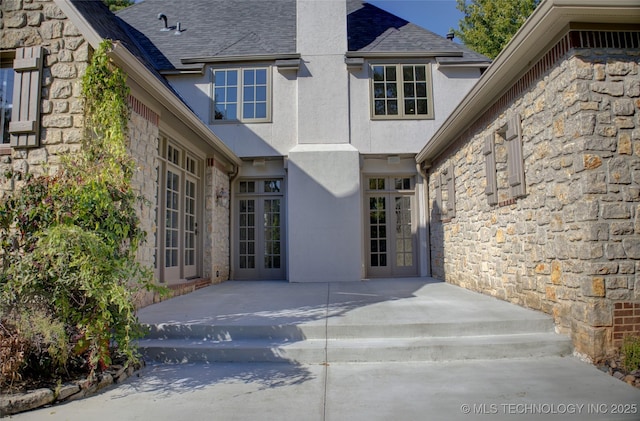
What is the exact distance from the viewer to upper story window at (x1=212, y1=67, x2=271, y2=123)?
10.1 metres

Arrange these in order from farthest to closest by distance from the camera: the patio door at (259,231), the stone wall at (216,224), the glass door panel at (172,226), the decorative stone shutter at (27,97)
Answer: the patio door at (259,231) → the stone wall at (216,224) → the glass door panel at (172,226) → the decorative stone shutter at (27,97)

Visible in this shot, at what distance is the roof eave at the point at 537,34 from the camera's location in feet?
12.4

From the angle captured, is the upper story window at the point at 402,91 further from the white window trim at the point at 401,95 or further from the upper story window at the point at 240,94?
the upper story window at the point at 240,94

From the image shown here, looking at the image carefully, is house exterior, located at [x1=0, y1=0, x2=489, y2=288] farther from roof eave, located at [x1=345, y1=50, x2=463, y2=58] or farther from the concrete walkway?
the concrete walkway

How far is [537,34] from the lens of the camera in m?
4.21

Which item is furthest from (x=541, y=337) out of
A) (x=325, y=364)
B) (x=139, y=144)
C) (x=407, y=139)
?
(x=407, y=139)

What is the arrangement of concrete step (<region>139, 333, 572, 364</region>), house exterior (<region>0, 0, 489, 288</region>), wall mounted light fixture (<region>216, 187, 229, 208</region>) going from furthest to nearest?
house exterior (<region>0, 0, 489, 288</region>), wall mounted light fixture (<region>216, 187, 229, 208</region>), concrete step (<region>139, 333, 572, 364</region>)

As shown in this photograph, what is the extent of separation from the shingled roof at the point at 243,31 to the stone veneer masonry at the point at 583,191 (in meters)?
6.02

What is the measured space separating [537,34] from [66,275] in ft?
15.5

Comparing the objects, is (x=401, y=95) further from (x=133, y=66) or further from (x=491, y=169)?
(x=133, y=66)

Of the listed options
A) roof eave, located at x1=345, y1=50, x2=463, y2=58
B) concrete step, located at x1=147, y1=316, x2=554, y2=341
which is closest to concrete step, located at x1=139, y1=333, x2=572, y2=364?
concrete step, located at x1=147, y1=316, x2=554, y2=341

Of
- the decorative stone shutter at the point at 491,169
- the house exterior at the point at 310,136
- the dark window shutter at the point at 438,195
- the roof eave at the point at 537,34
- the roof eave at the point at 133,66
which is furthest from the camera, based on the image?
the house exterior at the point at 310,136

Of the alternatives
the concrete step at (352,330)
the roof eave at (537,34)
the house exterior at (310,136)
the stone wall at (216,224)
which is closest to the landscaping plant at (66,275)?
the concrete step at (352,330)

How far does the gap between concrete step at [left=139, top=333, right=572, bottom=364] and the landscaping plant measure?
0.62 m
